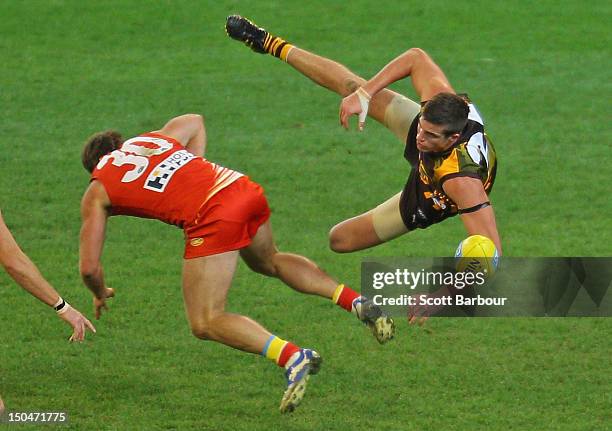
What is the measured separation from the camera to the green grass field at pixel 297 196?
30.8 ft

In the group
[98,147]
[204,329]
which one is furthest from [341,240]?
[98,147]

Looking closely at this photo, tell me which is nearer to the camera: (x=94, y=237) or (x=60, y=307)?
(x=60, y=307)

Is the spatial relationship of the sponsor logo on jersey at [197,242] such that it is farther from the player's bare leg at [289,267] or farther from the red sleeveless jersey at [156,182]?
the player's bare leg at [289,267]

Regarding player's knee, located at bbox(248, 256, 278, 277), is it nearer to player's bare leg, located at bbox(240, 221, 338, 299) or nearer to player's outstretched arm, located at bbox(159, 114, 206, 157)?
player's bare leg, located at bbox(240, 221, 338, 299)

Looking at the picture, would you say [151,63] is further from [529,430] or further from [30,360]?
[529,430]

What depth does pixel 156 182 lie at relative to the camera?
8922 millimetres

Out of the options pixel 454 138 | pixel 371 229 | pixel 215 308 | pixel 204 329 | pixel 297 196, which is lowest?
pixel 297 196

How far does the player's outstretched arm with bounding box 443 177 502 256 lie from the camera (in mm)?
8688

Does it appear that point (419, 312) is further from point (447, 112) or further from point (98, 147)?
point (98, 147)

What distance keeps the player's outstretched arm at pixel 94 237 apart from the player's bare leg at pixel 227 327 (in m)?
0.59

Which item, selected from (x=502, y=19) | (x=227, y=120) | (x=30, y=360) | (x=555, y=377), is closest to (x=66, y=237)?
(x=30, y=360)

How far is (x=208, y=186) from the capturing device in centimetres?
902

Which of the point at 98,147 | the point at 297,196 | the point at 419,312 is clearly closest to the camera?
the point at 419,312

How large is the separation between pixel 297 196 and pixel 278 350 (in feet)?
16.6
